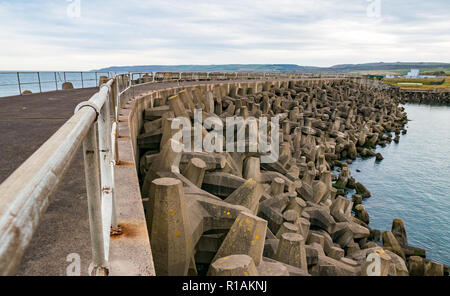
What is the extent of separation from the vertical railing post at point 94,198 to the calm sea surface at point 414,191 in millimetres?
10283

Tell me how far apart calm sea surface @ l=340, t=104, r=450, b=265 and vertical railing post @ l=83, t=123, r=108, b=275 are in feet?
33.7

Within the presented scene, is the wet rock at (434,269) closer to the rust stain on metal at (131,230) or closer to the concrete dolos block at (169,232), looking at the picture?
the concrete dolos block at (169,232)

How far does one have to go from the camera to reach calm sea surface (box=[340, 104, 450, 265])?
34.7ft

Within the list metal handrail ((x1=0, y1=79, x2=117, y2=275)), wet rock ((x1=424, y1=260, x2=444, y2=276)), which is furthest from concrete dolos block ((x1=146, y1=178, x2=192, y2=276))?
wet rock ((x1=424, y1=260, x2=444, y2=276))

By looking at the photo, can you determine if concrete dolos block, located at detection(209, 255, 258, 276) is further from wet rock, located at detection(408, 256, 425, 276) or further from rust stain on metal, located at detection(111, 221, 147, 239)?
wet rock, located at detection(408, 256, 425, 276)

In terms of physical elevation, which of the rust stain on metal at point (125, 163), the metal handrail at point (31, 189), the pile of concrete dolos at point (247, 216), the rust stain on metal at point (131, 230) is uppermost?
the metal handrail at point (31, 189)

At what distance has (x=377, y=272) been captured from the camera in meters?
5.04

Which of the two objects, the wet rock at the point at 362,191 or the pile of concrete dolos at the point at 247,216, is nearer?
the pile of concrete dolos at the point at 247,216

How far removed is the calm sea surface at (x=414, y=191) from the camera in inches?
417

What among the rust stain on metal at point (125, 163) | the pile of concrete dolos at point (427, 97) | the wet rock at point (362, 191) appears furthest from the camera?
the pile of concrete dolos at point (427, 97)

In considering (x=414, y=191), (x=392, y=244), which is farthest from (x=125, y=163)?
(x=414, y=191)

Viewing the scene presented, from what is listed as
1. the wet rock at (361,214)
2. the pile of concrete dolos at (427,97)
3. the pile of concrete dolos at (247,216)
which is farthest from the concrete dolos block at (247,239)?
the pile of concrete dolos at (427,97)
